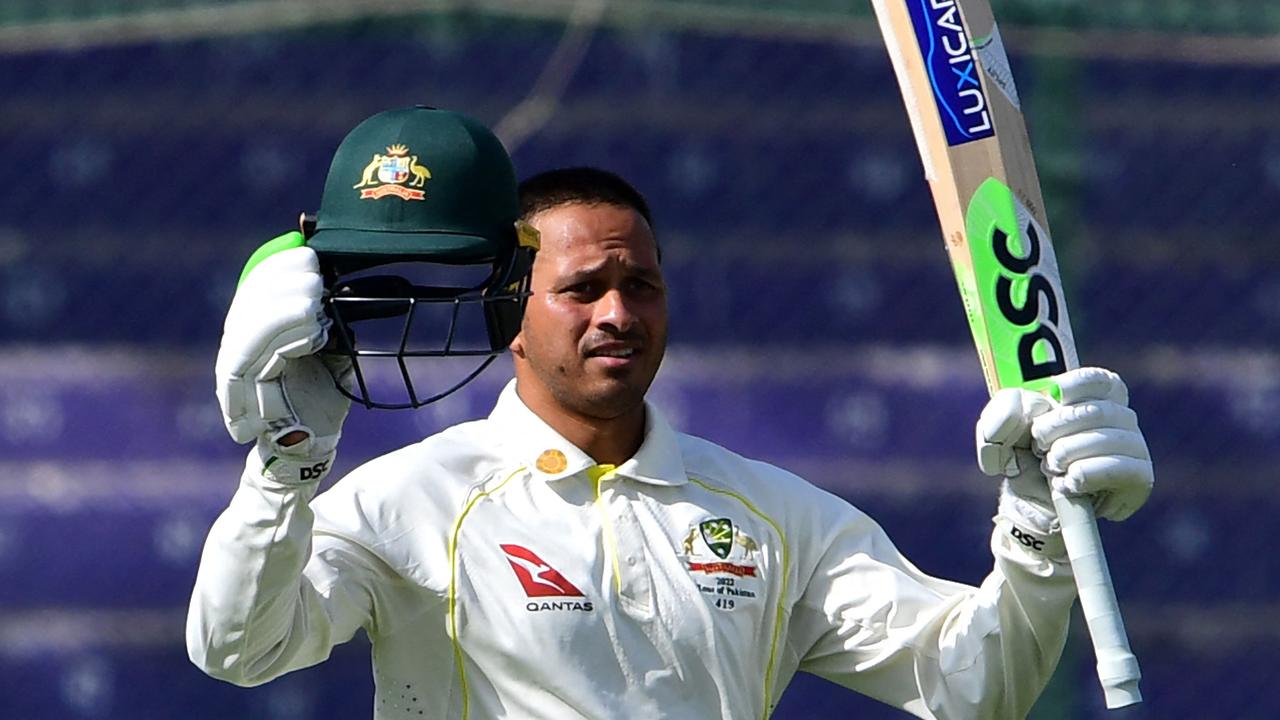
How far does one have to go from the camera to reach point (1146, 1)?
163 inches

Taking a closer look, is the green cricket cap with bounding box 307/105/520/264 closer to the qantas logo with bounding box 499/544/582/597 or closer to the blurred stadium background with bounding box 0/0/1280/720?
the qantas logo with bounding box 499/544/582/597

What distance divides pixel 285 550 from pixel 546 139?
181 cm

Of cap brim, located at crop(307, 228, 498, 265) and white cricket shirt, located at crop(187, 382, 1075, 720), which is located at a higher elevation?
cap brim, located at crop(307, 228, 498, 265)

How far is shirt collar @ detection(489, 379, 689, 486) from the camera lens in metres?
2.67

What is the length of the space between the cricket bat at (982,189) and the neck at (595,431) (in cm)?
46

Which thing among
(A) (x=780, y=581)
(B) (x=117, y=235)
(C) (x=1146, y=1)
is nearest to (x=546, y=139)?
(B) (x=117, y=235)

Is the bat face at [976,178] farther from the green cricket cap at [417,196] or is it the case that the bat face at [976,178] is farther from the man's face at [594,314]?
the green cricket cap at [417,196]

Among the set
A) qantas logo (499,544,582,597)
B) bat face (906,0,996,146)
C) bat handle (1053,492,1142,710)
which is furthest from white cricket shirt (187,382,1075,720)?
bat face (906,0,996,146)

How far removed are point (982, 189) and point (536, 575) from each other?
73cm

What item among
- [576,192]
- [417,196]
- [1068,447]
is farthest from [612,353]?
[1068,447]

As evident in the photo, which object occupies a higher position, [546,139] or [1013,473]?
[546,139]

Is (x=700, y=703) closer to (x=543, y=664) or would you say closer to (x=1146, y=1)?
(x=543, y=664)

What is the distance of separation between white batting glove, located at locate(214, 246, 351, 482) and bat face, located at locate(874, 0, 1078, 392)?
809mm

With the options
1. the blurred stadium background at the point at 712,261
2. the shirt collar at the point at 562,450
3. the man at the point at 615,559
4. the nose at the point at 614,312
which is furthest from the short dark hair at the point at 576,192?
the blurred stadium background at the point at 712,261
